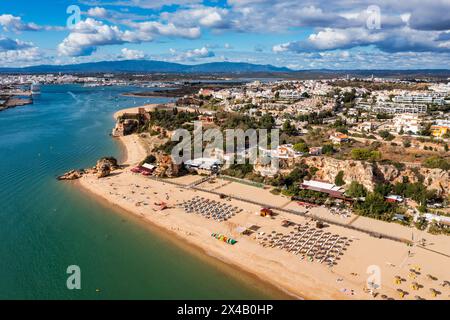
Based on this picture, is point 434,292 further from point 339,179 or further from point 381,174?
point 339,179

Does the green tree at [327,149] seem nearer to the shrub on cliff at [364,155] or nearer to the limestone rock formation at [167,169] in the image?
the shrub on cliff at [364,155]

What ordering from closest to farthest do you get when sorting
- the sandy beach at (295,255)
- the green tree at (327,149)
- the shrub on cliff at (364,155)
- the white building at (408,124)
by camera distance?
→ 1. the sandy beach at (295,255)
2. the shrub on cliff at (364,155)
3. the green tree at (327,149)
4. the white building at (408,124)

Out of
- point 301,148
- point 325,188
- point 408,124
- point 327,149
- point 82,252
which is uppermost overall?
point 408,124

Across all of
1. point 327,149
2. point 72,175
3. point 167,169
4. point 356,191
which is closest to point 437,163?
point 356,191

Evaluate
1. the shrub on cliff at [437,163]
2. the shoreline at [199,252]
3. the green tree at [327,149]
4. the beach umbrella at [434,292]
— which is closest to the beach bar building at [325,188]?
the green tree at [327,149]

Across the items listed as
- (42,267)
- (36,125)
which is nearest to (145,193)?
(42,267)

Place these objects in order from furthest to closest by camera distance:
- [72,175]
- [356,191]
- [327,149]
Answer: [327,149]
[72,175]
[356,191]
